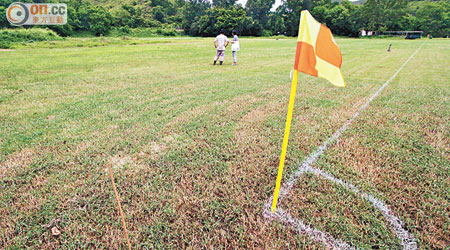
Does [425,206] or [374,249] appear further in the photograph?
[425,206]

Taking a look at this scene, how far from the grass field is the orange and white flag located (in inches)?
49.7

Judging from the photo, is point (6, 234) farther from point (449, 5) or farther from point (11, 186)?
point (449, 5)

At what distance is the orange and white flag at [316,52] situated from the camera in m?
1.64

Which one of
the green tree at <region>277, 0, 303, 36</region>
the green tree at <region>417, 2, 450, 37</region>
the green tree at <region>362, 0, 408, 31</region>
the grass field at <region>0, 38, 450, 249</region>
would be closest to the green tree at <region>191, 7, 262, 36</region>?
the green tree at <region>277, 0, 303, 36</region>

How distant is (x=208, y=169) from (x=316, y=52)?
1.72 m

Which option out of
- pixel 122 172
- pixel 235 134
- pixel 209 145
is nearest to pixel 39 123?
pixel 122 172

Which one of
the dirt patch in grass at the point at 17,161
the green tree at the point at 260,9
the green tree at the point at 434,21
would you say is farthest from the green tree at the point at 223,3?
the dirt patch in grass at the point at 17,161

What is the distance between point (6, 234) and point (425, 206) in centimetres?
376

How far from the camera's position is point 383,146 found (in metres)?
3.10

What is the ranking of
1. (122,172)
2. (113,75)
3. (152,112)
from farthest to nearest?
(113,75) → (152,112) → (122,172)

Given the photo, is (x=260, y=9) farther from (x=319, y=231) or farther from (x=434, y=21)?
(x=319, y=231)

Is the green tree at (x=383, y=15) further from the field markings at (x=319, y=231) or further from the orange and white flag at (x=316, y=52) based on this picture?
the orange and white flag at (x=316, y=52)

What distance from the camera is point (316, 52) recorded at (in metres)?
1.67

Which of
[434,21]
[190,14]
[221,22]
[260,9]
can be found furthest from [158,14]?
[434,21]
